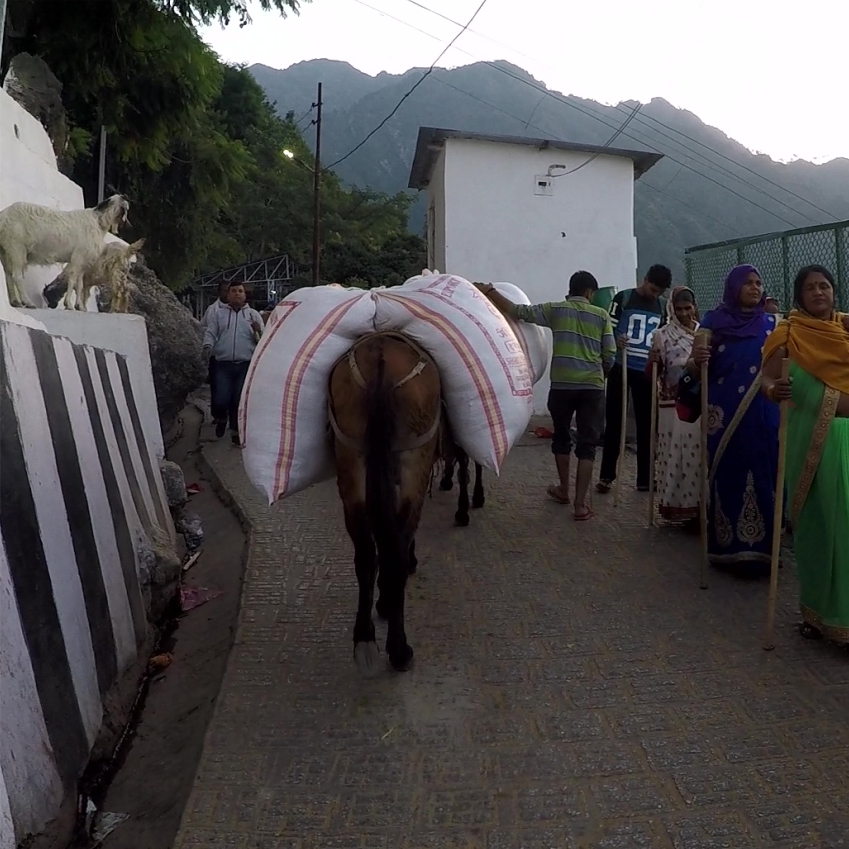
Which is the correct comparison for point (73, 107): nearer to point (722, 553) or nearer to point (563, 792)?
point (722, 553)

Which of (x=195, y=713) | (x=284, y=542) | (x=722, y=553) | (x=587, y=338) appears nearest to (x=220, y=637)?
(x=195, y=713)

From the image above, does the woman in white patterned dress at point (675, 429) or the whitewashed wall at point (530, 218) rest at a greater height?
the whitewashed wall at point (530, 218)

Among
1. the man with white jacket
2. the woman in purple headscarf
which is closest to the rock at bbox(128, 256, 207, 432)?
the man with white jacket

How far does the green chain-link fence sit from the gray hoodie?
4.70m

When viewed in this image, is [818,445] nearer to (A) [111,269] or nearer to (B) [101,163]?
(A) [111,269]

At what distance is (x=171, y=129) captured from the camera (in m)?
10.1

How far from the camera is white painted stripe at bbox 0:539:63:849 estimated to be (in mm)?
1994

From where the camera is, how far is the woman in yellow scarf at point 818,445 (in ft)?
10.5

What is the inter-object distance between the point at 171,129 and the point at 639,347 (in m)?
7.74

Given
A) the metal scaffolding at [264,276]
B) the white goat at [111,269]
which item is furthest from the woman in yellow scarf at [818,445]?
the metal scaffolding at [264,276]

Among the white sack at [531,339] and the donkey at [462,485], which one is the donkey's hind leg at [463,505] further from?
the white sack at [531,339]

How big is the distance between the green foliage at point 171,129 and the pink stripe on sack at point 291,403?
6.73 meters

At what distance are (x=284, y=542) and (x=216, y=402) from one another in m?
3.36

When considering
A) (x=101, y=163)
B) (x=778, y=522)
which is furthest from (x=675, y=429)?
(x=101, y=163)
